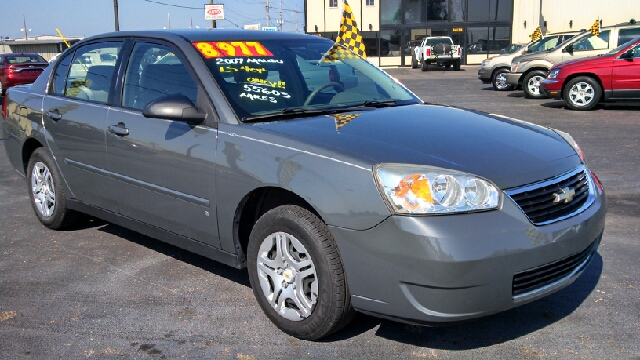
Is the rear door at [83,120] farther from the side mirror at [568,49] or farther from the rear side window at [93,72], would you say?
the side mirror at [568,49]

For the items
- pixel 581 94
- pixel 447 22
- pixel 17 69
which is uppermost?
pixel 447 22

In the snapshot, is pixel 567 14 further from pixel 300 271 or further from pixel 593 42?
pixel 300 271

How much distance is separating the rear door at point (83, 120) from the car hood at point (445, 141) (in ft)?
5.40

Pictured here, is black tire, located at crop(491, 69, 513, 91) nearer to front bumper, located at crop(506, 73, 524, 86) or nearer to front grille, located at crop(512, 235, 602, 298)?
front bumper, located at crop(506, 73, 524, 86)

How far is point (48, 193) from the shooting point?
5621mm

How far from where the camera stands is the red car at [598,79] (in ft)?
43.4

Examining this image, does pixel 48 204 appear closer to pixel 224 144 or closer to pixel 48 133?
pixel 48 133

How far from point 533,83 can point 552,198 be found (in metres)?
15.0

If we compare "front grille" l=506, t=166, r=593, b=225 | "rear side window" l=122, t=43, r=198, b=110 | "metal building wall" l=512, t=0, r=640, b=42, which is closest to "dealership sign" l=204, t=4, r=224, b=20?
"metal building wall" l=512, t=0, r=640, b=42

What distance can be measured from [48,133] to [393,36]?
44.5 meters

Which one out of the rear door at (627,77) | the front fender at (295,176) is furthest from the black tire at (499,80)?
the front fender at (295,176)

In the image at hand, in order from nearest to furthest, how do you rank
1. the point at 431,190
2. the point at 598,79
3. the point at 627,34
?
the point at 431,190
the point at 598,79
the point at 627,34

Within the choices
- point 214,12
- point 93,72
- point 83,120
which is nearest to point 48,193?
point 83,120

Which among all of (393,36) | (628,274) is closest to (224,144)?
(628,274)
